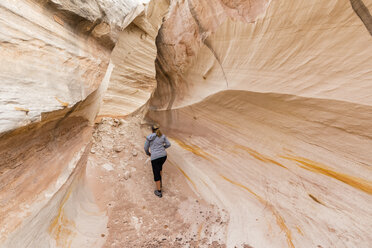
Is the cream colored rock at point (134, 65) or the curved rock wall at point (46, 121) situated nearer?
the curved rock wall at point (46, 121)

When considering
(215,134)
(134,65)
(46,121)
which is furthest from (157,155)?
(134,65)

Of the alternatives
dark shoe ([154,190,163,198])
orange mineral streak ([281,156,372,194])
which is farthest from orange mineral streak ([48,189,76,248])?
orange mineral streak ([281,156,372,194])

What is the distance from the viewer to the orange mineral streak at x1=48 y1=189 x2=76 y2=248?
1617mm

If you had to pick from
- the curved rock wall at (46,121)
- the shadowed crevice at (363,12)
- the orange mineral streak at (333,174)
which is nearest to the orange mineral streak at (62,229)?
the curved rock wall at (46,121)

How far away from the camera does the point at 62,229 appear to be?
1.72 meters

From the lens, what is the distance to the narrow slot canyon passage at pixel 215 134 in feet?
4.74

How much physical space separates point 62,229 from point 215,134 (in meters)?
2.23

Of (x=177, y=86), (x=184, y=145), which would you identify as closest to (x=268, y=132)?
(x=184, y=145)

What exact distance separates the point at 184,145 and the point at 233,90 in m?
1.54

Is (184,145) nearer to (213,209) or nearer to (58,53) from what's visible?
(213,209)

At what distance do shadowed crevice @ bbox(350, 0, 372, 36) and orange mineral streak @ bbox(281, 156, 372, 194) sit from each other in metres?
1.25

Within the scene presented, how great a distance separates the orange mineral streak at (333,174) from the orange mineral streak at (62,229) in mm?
2428

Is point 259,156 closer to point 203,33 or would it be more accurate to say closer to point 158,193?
point 158,193

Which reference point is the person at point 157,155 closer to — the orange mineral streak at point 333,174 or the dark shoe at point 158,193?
the dark shoe at point 158,193
